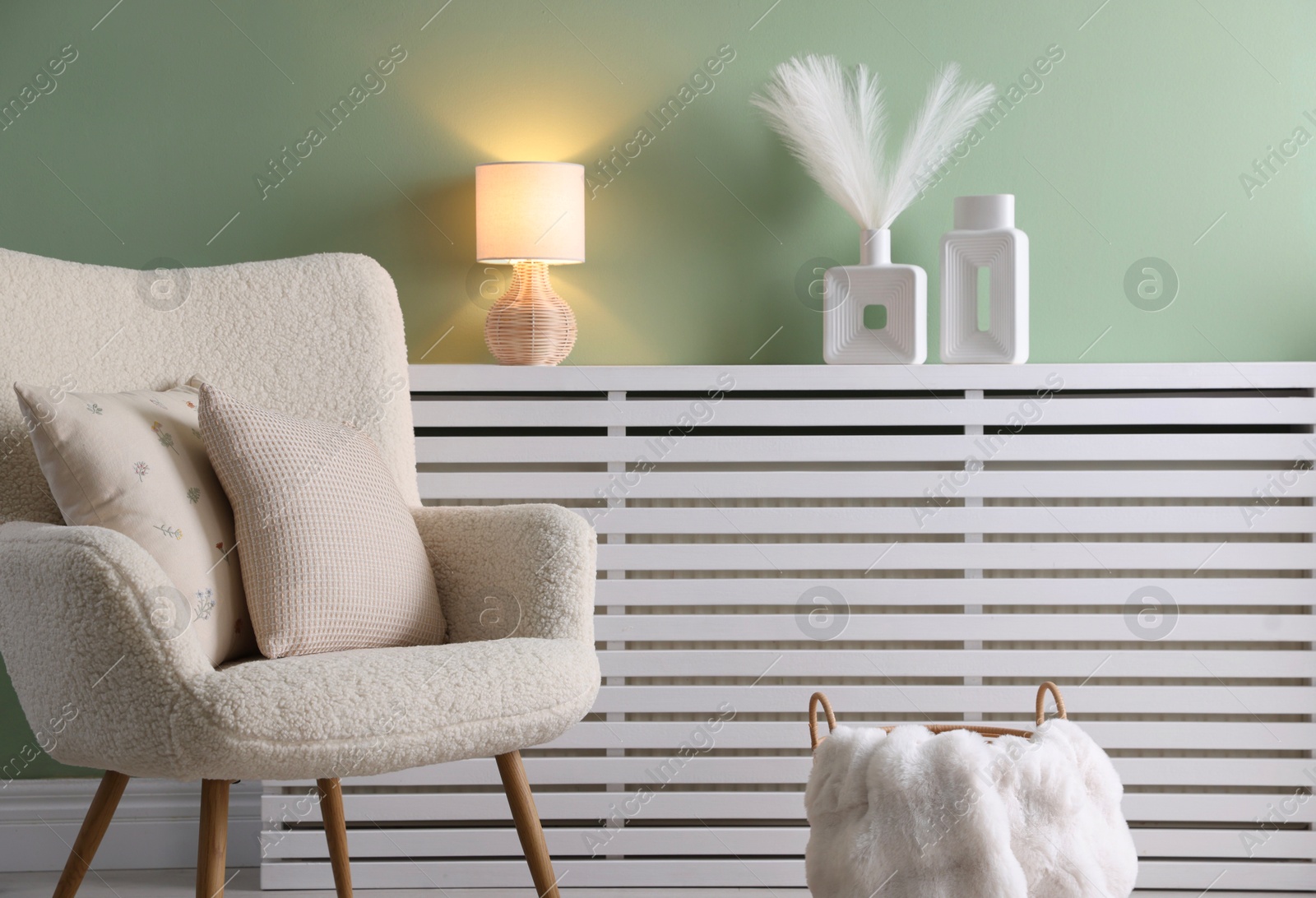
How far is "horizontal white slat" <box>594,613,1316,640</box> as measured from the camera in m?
1.71

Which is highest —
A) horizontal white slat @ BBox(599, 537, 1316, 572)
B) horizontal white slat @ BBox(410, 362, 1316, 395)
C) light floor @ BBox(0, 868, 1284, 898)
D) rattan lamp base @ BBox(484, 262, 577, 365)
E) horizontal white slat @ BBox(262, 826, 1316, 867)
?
rattan lamp base @ BBox(484, 262, 577, 365)

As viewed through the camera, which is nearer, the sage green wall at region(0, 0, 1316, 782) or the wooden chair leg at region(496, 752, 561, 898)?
the wooden chair leg at region(496, 752, 561, 898)

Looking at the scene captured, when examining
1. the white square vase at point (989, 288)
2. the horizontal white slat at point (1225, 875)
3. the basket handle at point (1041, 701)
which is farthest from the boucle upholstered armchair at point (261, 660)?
the horizontal white slat at point (1225, 875)

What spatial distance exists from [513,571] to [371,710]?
12.9 inches

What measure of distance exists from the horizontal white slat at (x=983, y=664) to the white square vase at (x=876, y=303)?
499 mm

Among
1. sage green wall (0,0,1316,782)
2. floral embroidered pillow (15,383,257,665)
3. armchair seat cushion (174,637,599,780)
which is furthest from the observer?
sage green wall (0,0,1316,782)

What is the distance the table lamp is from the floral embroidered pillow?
670 millimetres

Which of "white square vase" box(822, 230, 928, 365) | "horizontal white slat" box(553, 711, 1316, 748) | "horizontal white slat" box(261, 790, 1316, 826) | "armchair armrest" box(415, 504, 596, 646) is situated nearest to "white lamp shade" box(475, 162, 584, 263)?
"white square vase" box(822, 230, 928, 365)

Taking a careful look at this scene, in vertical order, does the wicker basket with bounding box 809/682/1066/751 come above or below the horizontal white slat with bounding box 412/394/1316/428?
below

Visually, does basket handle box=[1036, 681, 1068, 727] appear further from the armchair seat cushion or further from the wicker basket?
the armchair seat cushion

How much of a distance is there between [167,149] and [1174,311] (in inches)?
75.3

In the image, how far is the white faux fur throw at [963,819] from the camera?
4.00 feet

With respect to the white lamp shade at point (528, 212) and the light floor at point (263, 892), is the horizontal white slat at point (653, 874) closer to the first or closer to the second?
the light floor at point (263, 892)

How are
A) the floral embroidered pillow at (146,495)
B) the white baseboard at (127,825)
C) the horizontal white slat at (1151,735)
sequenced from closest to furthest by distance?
the floral embroidered pillow at (146,495)
the horizontal white slat at (1151,735)
the white baseboard at (127,825)
